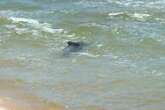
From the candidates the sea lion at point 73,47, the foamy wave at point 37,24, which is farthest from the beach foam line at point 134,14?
the sea lion at point 73,47

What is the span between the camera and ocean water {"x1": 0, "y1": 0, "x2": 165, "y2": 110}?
35.2ft

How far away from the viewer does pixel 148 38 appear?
14.9m

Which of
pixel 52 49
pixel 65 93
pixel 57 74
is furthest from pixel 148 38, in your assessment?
pixel 65 93

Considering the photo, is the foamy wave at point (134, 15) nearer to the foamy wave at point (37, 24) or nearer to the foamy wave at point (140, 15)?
the foamy wave at point (140, 15)

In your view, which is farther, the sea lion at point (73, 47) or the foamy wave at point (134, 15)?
the foamy wave at point (134, 15)

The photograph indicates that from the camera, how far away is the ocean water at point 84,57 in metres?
10.7

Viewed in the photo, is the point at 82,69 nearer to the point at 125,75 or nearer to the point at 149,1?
the point at 125,75

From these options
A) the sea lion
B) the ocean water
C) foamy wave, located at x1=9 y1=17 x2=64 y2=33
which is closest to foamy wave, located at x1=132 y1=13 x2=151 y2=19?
the ocean water

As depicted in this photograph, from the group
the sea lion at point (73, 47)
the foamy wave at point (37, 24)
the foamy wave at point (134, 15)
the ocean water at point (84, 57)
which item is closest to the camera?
the ocean water at point (84, 57)

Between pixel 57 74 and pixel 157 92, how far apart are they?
2447 mm

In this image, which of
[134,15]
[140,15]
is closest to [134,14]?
[134,15]

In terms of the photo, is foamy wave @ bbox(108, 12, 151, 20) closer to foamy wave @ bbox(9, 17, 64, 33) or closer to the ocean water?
the ocean water

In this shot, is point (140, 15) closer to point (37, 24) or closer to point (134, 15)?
point (134, 15)

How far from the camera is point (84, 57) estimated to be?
13602 millimetres
